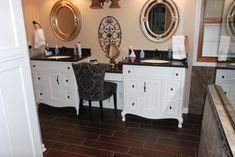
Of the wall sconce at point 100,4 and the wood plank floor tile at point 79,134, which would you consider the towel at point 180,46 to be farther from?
the wood plank floor tile at point 79,134

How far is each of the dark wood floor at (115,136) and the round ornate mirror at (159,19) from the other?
1.33 meters

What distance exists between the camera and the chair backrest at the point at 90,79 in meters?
2.82

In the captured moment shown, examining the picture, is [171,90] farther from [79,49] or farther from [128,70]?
[79,49]

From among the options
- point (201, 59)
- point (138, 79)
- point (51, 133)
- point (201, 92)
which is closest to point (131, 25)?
point (138, 79)

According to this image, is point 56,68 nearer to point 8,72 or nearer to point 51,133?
point 51,133

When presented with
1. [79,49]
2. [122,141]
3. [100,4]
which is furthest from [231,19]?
[79,49]

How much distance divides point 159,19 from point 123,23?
0.57m

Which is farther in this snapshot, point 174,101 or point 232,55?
point 174,101

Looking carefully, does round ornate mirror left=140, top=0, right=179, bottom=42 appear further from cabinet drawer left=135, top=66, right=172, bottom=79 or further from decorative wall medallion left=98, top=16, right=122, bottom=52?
cabinet drawer left=135, top=66, right=172, bottom=79

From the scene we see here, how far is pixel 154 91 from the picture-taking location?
9.48 feet

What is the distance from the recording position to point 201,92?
3.19 m

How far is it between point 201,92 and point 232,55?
1.14 metres

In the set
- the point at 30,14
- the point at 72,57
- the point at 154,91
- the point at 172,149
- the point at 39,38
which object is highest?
the point at 30,14

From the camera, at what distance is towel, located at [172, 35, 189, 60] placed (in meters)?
2.91
